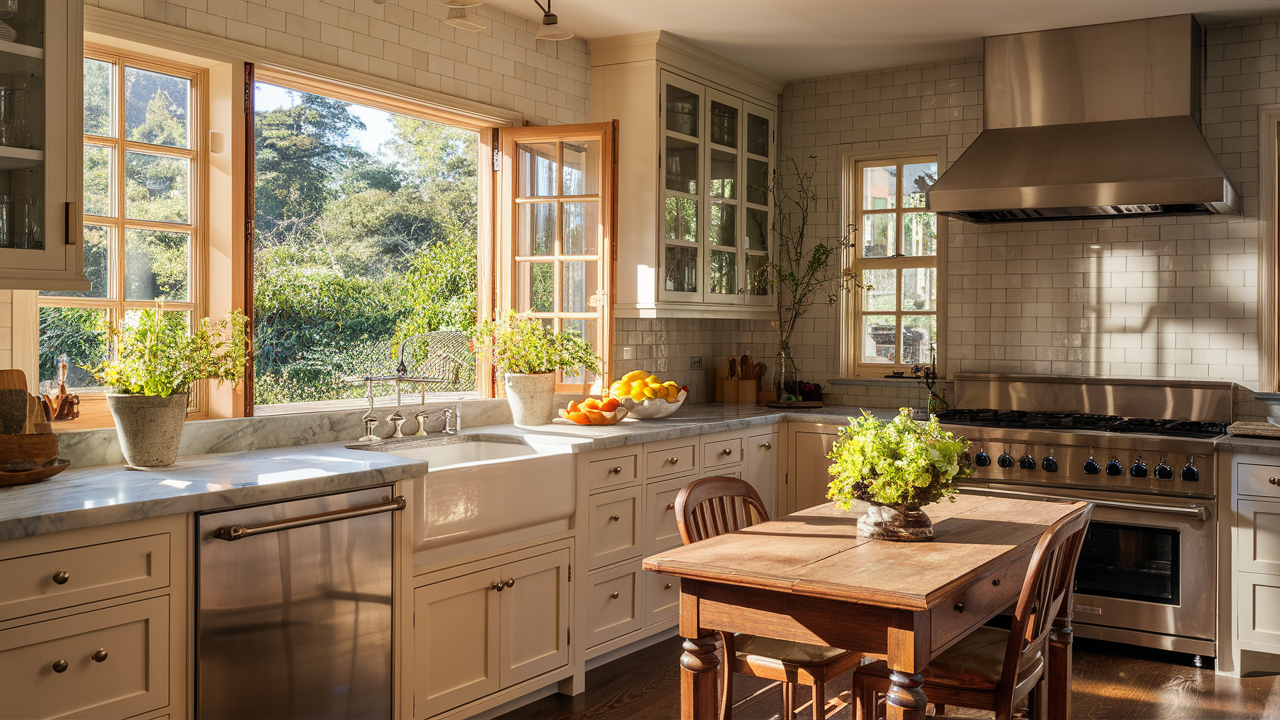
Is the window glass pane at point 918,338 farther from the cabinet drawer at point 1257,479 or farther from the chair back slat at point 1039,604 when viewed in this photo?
the chair back slat at point 1039,604

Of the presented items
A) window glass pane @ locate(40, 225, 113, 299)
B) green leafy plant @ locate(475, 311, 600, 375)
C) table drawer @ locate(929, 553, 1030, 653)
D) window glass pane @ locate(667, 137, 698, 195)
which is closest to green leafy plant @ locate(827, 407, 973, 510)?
table drawer @ locate(929, 553, 1030, 653)

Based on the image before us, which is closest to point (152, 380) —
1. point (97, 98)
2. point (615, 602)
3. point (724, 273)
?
point (97, 98)

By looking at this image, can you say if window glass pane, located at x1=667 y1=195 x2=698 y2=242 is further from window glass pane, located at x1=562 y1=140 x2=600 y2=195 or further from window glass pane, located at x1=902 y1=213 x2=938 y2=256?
window glass pane, located at x1=902 y1=213 x2=938 y2=256

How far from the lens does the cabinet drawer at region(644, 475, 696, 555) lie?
4160 mm

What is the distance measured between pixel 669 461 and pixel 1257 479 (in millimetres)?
2396

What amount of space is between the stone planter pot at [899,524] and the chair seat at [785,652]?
1.11 ft

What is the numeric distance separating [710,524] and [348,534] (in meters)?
1.07

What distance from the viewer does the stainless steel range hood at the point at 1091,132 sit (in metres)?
4.23

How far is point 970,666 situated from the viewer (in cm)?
247

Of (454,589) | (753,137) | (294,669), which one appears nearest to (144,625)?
(294,669)

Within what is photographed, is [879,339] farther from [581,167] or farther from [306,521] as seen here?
[306,521]

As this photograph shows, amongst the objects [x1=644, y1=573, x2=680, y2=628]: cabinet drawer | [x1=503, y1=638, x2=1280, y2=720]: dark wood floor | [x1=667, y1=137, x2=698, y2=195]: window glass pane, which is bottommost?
[x1=503, y1=638, x2=1280, y2=720]: dark wood floor

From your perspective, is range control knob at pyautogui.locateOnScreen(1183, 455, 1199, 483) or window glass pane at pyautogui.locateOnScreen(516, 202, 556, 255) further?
window glass pane at pyautogui.locateOnScreen(516, 202, 556, 255)

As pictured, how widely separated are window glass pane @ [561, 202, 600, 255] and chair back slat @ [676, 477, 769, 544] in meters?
1.73
